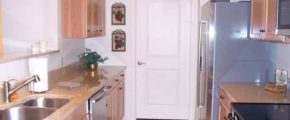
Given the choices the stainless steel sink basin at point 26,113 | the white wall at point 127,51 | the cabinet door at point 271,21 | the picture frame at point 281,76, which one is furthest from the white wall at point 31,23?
the picture frame at point 281,76

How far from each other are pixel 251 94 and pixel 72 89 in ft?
5.23

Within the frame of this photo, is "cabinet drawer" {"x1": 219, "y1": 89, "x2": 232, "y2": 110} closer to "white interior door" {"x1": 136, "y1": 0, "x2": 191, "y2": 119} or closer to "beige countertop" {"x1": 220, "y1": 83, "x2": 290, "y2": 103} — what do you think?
"beige countertop" {"x1": 220, "y1": 83, "x2": 290, "y2": 103}

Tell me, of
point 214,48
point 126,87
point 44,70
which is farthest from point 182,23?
point 44,70

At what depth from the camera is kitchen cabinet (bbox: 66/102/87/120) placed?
2166 mm

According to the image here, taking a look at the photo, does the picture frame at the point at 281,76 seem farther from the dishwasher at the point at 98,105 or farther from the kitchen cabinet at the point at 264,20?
the dishwasher at the point at 98,105

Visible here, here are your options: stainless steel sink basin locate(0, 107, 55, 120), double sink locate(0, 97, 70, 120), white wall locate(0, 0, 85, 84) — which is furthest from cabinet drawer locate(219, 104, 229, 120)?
white wall locate(0, 0, 85, 84)

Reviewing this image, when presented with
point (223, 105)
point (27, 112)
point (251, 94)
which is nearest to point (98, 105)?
point (27, 112)

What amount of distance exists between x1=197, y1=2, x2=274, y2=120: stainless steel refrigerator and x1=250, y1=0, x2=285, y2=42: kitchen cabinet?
0.19m

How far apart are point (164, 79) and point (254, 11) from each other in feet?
7.44

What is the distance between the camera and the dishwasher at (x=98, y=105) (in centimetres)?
271

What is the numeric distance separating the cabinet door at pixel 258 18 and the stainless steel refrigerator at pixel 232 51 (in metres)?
0.18

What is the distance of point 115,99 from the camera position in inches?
156

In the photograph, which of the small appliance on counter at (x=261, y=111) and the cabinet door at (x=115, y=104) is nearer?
the small appliance on counter at (x=261, y=111)

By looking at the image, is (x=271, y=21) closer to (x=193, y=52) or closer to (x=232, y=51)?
(x=232, y=51)
